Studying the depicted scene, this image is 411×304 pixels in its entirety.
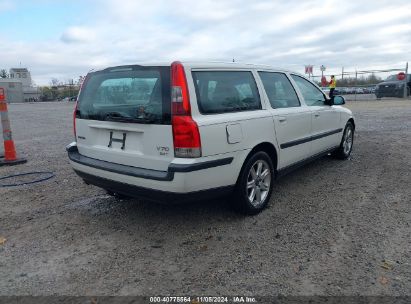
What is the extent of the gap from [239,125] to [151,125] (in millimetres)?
915

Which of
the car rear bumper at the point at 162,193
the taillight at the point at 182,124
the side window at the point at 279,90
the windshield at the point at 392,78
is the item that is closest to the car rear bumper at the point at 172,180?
the car rear bumper at the point at 162,193

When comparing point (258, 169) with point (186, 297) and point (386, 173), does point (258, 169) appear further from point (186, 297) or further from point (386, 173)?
point (386, 173)

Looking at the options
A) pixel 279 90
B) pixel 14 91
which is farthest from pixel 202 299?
A: pixel 14 91

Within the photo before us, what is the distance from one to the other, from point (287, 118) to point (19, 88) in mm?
72710

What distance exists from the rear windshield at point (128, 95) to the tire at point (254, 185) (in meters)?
1.11

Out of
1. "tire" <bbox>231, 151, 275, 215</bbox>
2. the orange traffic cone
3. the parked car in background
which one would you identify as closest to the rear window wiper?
"tire" <bbox>231, 151, 275, 215</bbox>

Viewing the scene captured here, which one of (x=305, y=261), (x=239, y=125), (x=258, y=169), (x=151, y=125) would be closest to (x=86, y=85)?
(x=151, y=125)

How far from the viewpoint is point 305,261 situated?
3219mm

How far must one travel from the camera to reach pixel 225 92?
12.9ft

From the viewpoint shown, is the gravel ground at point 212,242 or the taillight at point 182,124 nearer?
the gravel ground at point 212,242

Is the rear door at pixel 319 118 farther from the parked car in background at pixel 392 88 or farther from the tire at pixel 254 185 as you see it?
the parked car in background at pixel 392 88

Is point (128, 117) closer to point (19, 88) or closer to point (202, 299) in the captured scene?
point (202, 299)

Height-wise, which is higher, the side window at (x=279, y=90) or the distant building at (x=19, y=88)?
the distant building at (x=19, y=88)

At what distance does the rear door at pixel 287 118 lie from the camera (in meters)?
4.54
